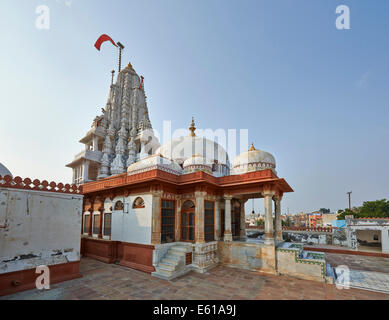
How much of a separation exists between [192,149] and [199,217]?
5687mm

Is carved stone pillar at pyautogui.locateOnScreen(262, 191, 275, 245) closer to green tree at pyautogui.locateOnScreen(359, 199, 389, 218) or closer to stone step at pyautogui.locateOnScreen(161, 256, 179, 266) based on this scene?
stone step at pyautogui.locateOnScreen(161, 256, 179, 266)

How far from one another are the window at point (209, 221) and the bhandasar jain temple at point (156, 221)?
0.05m

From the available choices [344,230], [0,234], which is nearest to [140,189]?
[0,234]

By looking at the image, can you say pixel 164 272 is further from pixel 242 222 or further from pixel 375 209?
pixel 375 209

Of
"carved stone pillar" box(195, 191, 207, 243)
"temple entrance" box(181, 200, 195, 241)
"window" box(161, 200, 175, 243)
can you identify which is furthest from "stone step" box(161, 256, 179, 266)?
"temple entrance" box(181, 200, 195, 241)

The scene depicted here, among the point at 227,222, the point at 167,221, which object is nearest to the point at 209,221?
the point at 227,222

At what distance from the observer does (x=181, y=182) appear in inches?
412

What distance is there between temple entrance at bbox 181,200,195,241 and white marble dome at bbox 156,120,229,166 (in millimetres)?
4173

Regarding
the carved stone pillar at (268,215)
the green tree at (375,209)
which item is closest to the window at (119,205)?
the carved stone pillar at (268,215)

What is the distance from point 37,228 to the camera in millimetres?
7262
